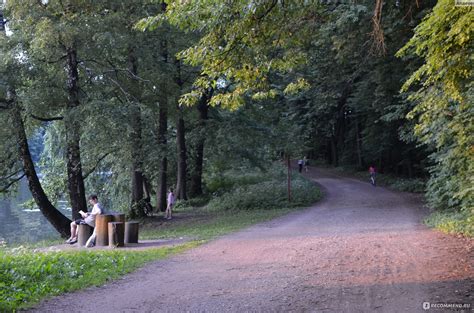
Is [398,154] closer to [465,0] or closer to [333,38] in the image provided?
[333,38]

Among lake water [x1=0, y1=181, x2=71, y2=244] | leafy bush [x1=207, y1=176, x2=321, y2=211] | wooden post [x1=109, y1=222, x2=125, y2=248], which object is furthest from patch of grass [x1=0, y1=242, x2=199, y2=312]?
leafy bush [x1=207, y1=176, x2=321, y2=211]

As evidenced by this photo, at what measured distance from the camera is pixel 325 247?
1069 centimetres

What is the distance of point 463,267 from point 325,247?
3.15m

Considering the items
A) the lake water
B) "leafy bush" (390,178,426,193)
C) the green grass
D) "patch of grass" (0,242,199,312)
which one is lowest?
the lake water

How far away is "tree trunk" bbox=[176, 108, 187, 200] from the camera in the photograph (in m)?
24.8

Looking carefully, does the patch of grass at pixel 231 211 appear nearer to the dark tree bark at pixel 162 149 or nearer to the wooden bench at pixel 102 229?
the dark tree bark at pixel 162 149

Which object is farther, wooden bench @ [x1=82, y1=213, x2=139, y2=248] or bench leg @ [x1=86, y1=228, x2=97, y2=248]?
bench leg @ [x1=86, y1=228, x2=97, y2=248]

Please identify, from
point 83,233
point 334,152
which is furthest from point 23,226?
point 334,152

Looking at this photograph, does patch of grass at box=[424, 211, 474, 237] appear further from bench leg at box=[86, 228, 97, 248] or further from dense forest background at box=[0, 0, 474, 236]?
bench leg at box=[86, 228, 97, 248]

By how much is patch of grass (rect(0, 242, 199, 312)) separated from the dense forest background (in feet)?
11.0

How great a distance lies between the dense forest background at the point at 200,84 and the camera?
26.4 ft

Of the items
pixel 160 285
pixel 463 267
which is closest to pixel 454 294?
pixel 463 267

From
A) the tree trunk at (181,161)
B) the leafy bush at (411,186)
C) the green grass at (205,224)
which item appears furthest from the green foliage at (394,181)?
the tree trunk at (181,161)

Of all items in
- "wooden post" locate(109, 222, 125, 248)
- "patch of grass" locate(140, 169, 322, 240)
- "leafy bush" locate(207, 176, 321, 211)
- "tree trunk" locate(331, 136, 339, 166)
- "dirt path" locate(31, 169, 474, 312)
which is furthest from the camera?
"tree trunk" locate(331, 136, 339, 166)
